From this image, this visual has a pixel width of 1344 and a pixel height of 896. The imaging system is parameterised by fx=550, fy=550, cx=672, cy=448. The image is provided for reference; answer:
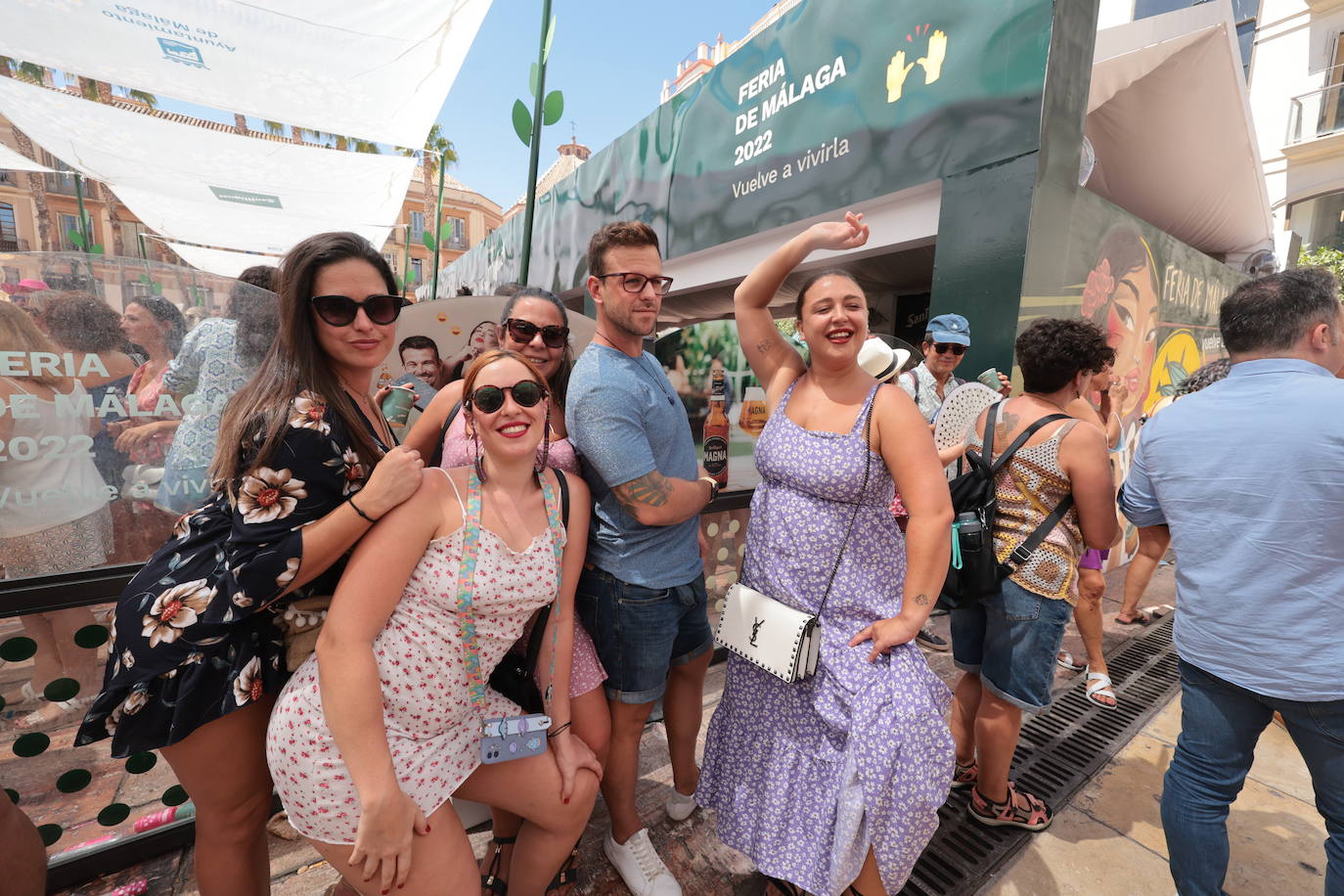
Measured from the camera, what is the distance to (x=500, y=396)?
1458 millimetres

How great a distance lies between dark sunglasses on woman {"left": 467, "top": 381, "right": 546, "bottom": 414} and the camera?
4.75ft

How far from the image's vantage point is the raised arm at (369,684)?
49.4 inches

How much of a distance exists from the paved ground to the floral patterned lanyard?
1.14m

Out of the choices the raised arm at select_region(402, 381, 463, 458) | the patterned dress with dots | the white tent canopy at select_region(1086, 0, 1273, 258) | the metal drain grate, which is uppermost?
the white tent canopy at select_region(1086, 0, 1273, 258)

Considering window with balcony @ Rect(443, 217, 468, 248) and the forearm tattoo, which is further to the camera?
window with balcony @ Rect(443, 217, 468, 248)

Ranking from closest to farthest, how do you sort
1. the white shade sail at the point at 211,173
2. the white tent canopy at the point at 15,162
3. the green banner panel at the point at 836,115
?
1. the green banner panel at the point at 836,115
2. the white tent canopy at the point at 15,162
3. the white shade sail at the point at 211,173

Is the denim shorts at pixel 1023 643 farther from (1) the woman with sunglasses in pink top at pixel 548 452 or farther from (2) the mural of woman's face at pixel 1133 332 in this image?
(2) the mural of woman's face at pixel 1133 332

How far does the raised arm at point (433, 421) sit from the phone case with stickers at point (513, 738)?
1.03m

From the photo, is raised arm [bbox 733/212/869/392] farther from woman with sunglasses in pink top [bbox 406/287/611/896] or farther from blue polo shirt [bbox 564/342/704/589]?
woman with sunglasses in pink top [bbox 406/287/611/896]

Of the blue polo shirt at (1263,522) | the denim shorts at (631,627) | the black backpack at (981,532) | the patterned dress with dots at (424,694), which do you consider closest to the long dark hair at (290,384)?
the patterned dress with dots at (424,694)

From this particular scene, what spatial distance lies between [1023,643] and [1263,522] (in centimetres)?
90

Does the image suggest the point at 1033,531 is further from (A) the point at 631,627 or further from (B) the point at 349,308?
(B) the point at 349,308

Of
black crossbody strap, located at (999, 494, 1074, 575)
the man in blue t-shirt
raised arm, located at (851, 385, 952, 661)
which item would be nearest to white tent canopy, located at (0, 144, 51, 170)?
the man in blue t-shirt

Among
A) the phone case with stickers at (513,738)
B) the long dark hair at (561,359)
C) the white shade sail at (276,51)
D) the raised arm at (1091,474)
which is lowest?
the phone case with stickers at (513,738)
